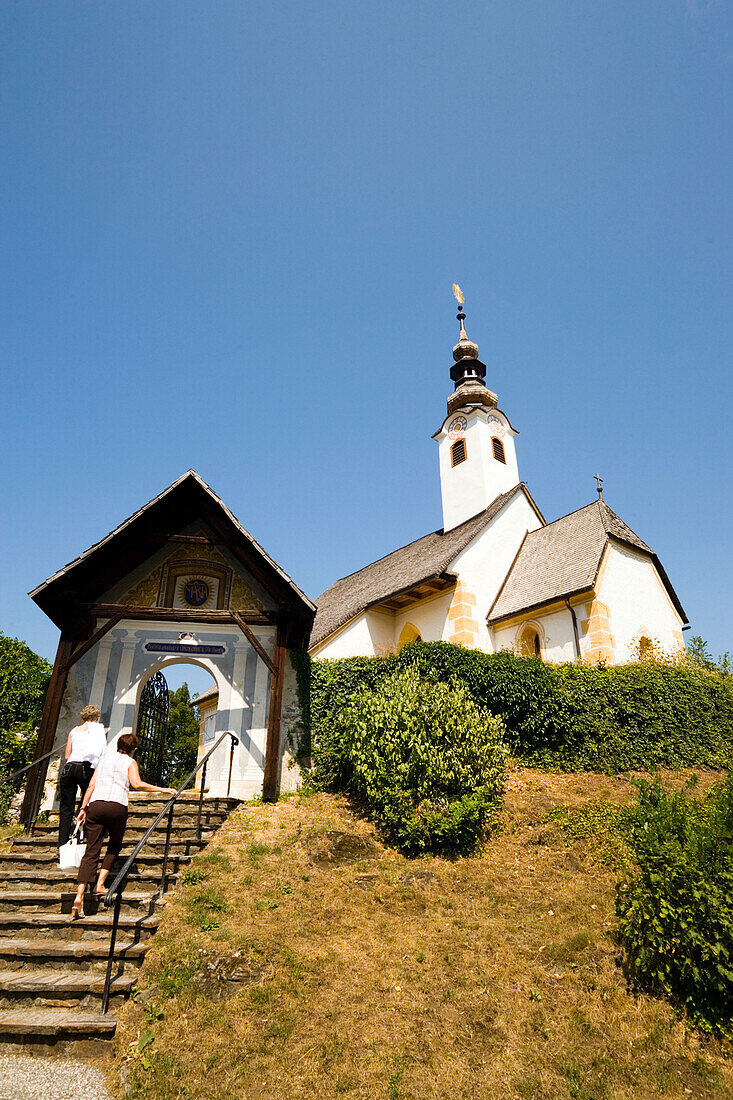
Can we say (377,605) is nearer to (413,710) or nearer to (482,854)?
(413,710)

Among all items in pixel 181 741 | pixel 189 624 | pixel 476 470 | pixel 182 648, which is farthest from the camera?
pixel 181 741

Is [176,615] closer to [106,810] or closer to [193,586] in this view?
[193,586]

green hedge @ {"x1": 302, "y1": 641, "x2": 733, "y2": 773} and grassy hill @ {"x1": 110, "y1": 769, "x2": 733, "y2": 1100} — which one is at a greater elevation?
green hedge @ {"x1": 302, "y1": 641, "x2": 733, "y2": 773}

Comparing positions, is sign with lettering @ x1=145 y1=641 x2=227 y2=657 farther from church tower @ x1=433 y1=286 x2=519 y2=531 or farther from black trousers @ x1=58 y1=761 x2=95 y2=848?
church tower @ x1=433 y1=286 x2=519 y2=531

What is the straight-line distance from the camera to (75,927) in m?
6.73

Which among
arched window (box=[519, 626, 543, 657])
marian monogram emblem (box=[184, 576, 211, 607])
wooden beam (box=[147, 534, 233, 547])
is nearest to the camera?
wooden beam (box=[147, 534, 233, 547])

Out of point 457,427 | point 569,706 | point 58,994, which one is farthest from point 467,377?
point 58,994

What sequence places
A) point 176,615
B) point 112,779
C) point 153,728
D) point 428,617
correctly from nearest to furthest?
point 112,779
point 176,615
point 153,728
point 428,617

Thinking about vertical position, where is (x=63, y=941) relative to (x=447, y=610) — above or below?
below

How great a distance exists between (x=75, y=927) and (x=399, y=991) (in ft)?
11.3

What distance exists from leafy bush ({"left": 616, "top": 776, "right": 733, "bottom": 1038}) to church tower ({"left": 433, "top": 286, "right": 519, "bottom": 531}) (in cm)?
1927

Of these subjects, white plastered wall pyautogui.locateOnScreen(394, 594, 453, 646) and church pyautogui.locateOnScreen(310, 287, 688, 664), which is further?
white plastered wall pyautogui.locateOnScreen(394, 594, 453, 646)

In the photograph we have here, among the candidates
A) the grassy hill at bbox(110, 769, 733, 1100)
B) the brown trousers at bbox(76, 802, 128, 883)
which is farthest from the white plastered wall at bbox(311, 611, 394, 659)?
the brown trousers at bbox(76, 802, 128, 883)

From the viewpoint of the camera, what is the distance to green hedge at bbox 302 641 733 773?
13680 mm
